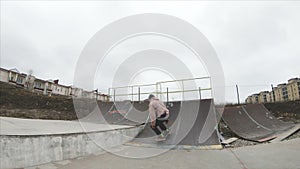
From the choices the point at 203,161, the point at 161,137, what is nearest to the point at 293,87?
the point at 161,137

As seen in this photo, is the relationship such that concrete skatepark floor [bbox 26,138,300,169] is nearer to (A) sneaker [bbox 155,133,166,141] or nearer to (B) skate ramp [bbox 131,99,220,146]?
(A) sneaker [bbox 155,133,166,141]

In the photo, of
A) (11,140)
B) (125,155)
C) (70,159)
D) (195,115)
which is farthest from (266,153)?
(11,140)

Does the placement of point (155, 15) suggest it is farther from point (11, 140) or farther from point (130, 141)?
point (11, 140)

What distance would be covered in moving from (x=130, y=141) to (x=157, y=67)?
3.14m

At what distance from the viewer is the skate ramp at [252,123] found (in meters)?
6.73

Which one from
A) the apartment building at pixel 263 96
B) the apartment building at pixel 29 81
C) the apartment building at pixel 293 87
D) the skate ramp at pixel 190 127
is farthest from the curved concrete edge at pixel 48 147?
the apartment building at pixel 29 81

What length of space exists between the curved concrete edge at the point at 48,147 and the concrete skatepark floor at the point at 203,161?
19 cm

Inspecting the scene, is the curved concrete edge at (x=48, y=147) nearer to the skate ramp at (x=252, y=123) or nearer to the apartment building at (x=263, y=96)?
the skate ramp at (x=252, y=123)

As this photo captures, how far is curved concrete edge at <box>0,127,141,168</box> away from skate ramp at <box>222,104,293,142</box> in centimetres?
512

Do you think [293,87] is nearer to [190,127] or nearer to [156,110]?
[190,127]

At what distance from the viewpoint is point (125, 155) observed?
14.7ft

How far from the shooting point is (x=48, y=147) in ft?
12.2

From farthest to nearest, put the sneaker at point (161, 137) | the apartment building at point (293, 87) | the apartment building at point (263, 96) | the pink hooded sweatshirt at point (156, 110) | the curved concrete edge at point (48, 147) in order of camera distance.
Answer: the apartment building at point (263, 96), the apartment building at point (293, 87), the sneaker at point (161, 137), the pink hooded sweatshirt at point (156, 110), the curved concrete edge at point (48, 147)

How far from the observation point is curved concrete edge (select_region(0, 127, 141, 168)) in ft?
10.4
